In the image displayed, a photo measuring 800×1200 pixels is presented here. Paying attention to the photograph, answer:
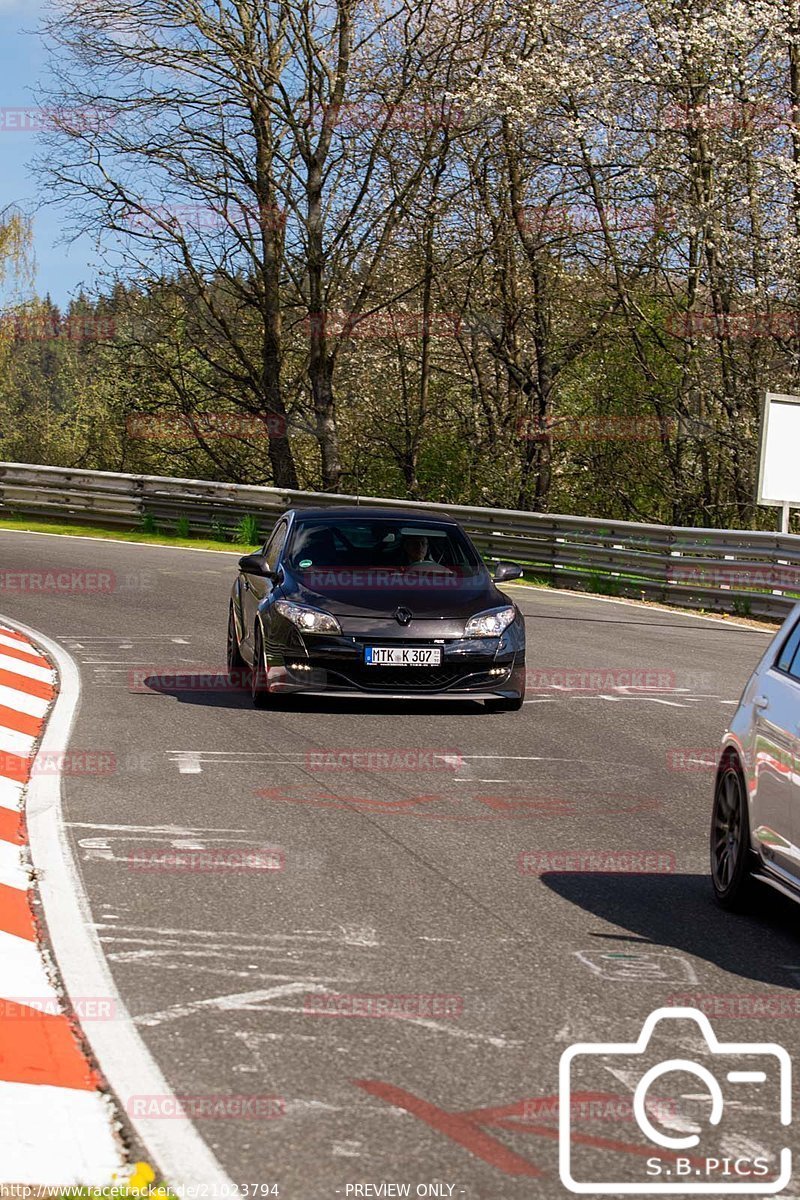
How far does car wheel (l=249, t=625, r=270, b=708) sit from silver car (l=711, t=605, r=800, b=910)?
5.51 metres

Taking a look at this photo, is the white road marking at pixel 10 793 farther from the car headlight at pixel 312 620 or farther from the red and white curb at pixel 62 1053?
the car headlight at pixel 312 620

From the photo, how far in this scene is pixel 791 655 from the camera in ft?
23.4

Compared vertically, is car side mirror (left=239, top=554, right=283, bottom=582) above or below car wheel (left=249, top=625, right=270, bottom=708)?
above

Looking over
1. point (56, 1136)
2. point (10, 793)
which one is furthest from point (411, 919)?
point (10, 793)

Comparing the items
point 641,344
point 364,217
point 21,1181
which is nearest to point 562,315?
point 641,344

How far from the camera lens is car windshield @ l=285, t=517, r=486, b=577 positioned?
1337cm

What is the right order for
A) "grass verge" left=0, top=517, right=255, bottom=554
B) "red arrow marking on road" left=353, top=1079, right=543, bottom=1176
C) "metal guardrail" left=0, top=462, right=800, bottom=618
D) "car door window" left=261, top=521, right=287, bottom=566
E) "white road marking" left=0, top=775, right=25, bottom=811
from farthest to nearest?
"grass verge" left=0, top=517, right=255, bottom=554
"metal guardrail" left=0, top=462, right=800, bottom=618
"car door window" left=261, top=521, right=287, bottom=566
"white road marking" left=0, top=775, right=25, bottom=811
"red arrow marking on road" left=353, top=1079, right=543, bottom=1176

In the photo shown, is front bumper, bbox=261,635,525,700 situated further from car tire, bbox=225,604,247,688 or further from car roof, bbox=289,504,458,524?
car roof, bbox=289,504,458,524

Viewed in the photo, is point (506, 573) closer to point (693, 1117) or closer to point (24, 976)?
point (24, 976)

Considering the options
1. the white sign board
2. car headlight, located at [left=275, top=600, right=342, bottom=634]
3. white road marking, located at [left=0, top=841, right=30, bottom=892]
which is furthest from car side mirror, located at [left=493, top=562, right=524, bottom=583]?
the white sign board

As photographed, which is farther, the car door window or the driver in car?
the car door window

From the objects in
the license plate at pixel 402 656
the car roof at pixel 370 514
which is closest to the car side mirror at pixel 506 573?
the car roof at pixel 370 514

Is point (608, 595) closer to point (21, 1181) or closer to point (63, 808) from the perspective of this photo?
point (63, 808)

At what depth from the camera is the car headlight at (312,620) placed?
12.3 metres
